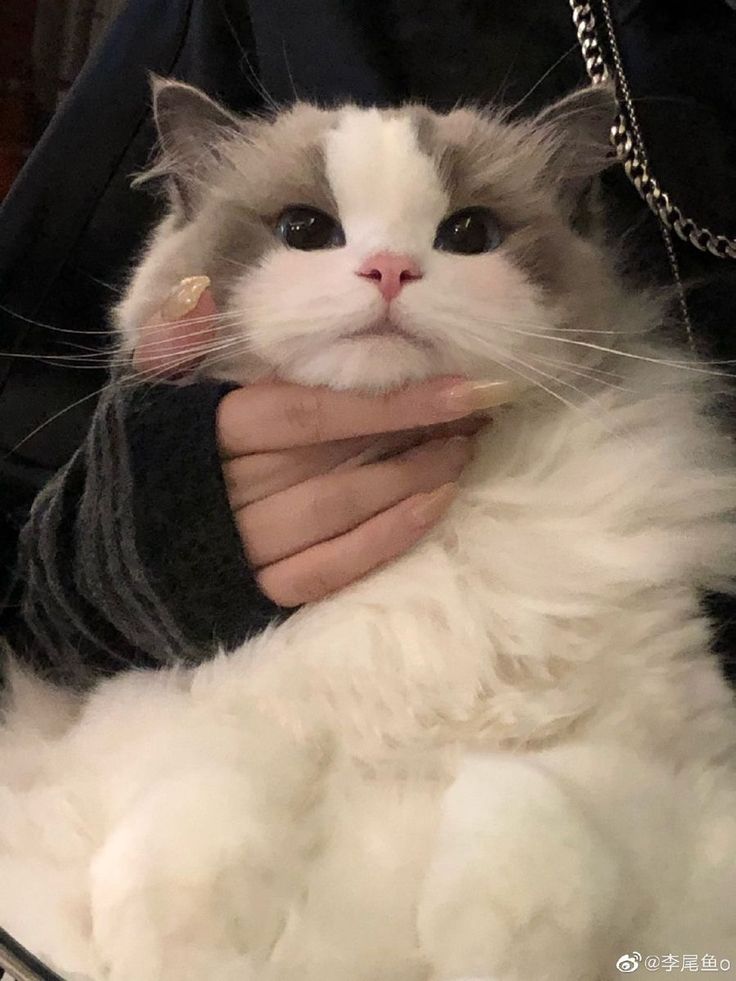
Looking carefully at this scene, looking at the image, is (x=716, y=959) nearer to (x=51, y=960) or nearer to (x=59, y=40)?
(x=51, y=960)

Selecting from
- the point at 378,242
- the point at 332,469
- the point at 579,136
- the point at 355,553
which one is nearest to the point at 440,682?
the point at 355,553

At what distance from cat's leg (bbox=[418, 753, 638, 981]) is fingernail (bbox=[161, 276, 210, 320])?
0.48 metres

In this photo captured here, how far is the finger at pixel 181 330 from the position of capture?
31.4 inches

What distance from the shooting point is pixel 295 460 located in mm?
849

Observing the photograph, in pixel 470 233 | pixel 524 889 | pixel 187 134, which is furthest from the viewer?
pixel 187 134

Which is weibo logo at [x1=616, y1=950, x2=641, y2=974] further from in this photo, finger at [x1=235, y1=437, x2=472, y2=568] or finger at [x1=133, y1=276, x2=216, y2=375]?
finger at [x1=133, y1=276, x2=216, y2=375]

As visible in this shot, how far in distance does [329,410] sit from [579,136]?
410 millimetres

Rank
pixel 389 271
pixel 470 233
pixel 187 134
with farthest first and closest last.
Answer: pixel 187 134 → pixel 470 233 → pixel 389 271

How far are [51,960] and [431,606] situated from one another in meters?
0.39

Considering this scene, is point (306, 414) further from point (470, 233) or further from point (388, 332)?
point (470, 233)

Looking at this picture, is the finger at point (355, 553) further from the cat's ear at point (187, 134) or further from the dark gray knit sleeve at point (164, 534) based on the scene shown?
the cat's ear at point (187, 134)

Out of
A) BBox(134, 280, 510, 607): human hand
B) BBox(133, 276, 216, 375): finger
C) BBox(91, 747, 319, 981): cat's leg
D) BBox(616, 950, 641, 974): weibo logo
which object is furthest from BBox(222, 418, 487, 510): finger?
BBox(616, 950, 641, 974): weibo logo

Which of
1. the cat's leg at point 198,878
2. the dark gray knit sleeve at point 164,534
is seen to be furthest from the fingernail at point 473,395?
the cat's leg at point 198,878

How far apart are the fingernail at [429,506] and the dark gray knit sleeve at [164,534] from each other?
0.15 metres
